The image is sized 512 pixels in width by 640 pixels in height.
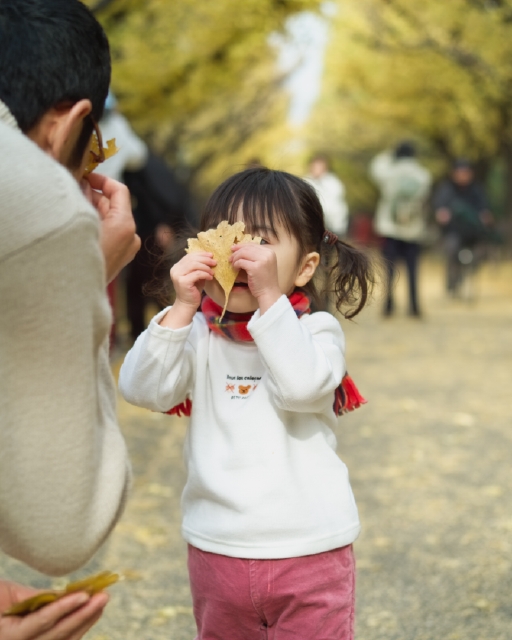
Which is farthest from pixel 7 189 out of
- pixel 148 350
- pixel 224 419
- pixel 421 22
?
pixel 421 22

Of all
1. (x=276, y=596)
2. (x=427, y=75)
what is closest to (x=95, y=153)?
(x=276, y=596)

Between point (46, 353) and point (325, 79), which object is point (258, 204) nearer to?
point (46, 353)

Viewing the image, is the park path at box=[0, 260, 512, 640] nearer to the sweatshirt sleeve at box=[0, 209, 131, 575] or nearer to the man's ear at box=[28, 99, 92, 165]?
the sweatshirt sleeve at box=[0, 209, 131, 575]

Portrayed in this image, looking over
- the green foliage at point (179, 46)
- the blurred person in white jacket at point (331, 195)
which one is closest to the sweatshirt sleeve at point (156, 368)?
the blurred person in white jacket at point (331, 195)

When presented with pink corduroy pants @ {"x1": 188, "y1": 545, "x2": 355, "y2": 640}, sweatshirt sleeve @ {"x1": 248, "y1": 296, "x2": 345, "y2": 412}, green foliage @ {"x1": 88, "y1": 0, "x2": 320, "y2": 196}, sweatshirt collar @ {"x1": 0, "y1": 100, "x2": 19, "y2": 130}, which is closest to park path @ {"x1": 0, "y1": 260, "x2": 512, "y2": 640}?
pink corduroy pants @ {"x1": 188, "y1": 545, "x2": 355, "y2": 640}

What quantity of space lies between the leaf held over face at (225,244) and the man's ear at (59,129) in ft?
1.79

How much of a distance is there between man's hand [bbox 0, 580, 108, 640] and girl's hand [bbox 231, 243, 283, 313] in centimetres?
78

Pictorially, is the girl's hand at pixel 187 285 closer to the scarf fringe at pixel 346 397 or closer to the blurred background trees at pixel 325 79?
the scarf fringe at pixel 346 397

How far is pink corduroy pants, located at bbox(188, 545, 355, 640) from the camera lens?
6.98 ft

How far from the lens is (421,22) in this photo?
18.6 meters

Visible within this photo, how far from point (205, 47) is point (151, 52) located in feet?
3.65

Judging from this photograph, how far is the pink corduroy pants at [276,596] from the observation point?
2.13m

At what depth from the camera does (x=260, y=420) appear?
2188mm

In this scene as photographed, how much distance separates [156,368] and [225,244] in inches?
12.4
